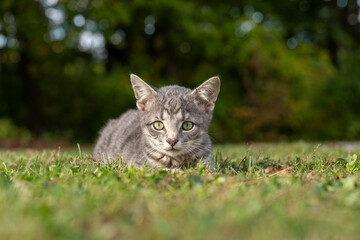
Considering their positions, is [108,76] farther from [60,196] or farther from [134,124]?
[60,196]

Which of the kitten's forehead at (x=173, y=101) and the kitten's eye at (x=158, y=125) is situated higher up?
the kitten's forehead at (x=173, y=101)

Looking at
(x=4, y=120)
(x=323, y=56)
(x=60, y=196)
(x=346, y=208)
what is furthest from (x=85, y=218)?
(x=323, y=56)

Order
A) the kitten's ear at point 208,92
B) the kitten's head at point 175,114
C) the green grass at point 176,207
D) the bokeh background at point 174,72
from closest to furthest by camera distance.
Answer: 1. the green grass at point 176,207
2. the kitten's head at point 175,114
3. the kitten's ear at point 208,92
4. the bokeh background at point 174,72

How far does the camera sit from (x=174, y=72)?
1587cm

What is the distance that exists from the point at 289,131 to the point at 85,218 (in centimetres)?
1495

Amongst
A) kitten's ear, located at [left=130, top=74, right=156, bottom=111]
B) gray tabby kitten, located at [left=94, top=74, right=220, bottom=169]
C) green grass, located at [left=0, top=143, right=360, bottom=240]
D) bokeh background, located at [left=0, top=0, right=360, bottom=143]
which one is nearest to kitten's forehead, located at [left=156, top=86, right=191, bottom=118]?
gray tabby kitten, located at [left=94, top=74, right=220, bottom=169]

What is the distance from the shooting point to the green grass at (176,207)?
7.23 feet

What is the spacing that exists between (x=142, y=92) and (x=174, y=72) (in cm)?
1090

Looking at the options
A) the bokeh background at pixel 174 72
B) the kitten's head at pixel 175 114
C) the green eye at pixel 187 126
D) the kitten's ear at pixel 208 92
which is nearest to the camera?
the kitten's head at pixel 175 114

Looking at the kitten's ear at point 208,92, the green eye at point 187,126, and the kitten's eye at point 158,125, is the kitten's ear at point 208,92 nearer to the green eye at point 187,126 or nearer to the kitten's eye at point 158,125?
the green eye at point 187,126

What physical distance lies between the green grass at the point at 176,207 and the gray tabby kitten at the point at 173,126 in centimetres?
85

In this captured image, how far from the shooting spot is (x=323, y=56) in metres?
17.7

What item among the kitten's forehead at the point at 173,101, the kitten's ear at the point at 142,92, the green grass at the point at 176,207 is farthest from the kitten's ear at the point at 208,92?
the green grass at the point at 176,207

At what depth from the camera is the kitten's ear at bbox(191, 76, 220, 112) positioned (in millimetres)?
4934
